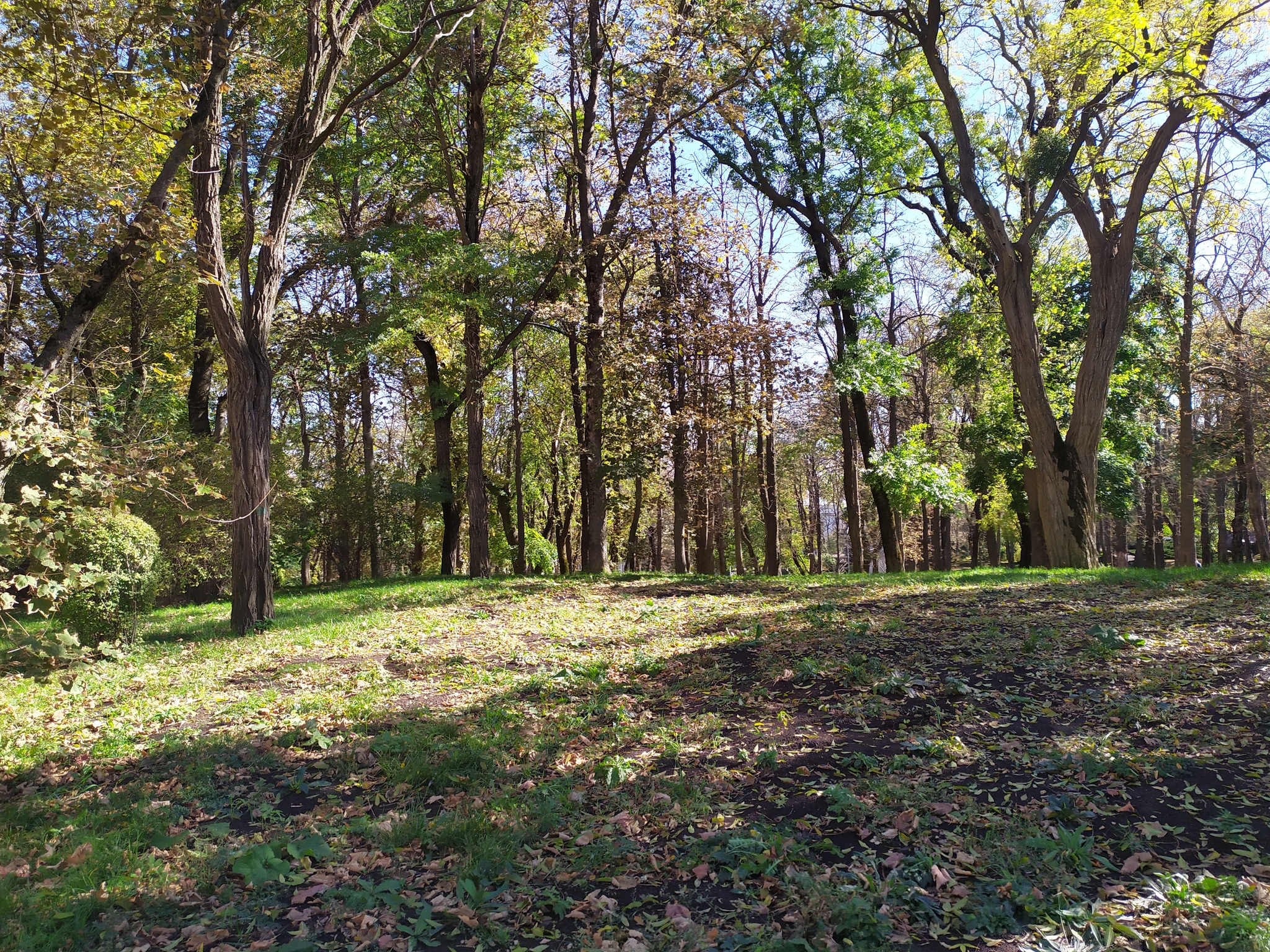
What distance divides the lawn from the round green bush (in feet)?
1.68

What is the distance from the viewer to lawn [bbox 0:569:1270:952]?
322cm

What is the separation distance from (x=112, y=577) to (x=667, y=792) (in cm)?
639

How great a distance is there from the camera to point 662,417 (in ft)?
56.2

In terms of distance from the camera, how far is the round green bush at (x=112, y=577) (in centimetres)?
755

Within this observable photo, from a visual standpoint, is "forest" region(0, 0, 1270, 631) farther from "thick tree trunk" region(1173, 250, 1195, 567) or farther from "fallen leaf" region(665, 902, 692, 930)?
"fallen leaf" region(665, 902, 692, 930)

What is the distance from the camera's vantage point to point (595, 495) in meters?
16.3

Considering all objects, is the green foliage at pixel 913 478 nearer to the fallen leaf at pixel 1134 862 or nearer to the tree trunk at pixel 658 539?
the fallen leaf at pixel 1134 862

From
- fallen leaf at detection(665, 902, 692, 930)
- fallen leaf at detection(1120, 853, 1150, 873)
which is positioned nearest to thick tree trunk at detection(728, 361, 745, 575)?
fallen leaf at detection(1120, 853, 1150, 873)

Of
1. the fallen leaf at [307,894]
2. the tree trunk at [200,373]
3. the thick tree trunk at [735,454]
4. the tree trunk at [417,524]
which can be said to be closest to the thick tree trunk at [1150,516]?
the thick tree trunk at [735,454]

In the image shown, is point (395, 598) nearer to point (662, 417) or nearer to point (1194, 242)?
point (662, 417)

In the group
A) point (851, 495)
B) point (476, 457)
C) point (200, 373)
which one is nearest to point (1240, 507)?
point (851, 495)

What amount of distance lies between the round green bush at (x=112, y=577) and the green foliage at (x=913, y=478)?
13.7m

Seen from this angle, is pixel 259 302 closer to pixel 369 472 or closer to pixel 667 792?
pixel 667 792

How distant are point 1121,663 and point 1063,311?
18.0m
